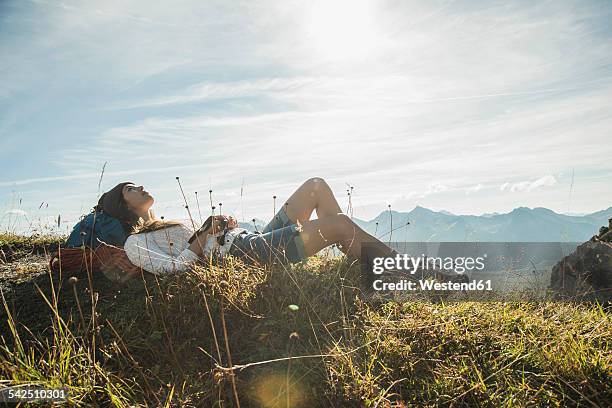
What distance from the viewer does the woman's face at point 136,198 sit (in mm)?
4980

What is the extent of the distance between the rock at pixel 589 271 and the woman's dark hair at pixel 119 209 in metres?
5.75

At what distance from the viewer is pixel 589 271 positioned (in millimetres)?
5570

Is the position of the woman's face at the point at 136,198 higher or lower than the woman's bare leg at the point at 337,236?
higher

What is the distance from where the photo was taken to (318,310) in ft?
12.0

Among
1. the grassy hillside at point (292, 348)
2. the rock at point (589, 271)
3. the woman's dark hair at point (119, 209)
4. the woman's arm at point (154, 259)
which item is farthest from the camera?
the rock at point (589, 271)

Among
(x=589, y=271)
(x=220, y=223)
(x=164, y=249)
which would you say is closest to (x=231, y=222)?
(x=220, y=223)

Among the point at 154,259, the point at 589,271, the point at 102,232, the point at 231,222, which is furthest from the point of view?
the point at 589,271

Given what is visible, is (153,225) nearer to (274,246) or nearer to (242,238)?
(242,238)

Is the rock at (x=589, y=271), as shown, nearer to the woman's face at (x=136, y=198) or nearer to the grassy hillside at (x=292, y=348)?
the grassy hillside at (x=292, y=348)

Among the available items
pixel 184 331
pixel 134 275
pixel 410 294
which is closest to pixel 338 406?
pixel 184 331

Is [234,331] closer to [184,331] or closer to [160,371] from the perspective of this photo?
[184,331]

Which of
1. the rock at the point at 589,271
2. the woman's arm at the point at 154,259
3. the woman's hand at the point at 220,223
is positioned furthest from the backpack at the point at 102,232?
the rock at the point at 589,271

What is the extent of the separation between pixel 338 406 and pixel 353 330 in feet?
2.92

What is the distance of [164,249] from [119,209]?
39.6 inches
